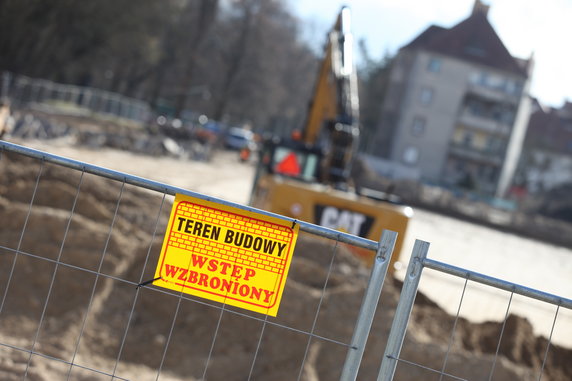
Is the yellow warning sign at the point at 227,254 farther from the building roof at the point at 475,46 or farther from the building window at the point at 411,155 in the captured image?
the building window at the point at 411,155

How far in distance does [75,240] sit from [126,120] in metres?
41.5

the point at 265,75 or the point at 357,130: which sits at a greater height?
the point at 265,75

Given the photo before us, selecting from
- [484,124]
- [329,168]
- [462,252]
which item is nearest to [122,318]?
[329,168]

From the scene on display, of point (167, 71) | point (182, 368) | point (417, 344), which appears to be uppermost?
point (167, 71)

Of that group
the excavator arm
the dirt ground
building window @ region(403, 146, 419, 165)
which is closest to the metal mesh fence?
the excavator arm

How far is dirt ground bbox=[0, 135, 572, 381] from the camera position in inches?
347

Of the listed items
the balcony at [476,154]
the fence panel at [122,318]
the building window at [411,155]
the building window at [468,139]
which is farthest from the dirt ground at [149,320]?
the building window at [468,139]

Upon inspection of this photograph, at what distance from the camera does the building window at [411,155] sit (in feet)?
225

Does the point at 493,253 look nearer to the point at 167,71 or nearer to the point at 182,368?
the point at 182,368

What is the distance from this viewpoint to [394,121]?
6944cm

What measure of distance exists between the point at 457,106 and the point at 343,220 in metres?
55.6

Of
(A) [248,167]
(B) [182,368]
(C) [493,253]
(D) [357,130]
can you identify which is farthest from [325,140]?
(A) [248,167]

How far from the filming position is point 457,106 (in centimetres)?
6831

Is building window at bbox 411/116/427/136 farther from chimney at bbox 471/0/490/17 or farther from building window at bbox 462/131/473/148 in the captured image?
chimney at bbox 471/0/490/17
